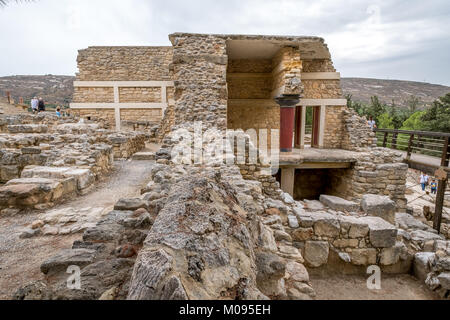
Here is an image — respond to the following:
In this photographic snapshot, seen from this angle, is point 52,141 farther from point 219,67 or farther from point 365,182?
point 365,182

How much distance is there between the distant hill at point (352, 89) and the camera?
2706 centimetres

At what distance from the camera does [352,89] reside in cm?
4059

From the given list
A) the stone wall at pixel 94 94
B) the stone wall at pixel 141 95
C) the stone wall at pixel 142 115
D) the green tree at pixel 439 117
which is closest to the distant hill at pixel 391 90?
the green tree at pixel 439 117

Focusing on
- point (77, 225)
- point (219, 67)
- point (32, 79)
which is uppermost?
point (32, 79)

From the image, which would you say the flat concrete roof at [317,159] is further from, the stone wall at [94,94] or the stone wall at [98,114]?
the stone wall at [94,94]

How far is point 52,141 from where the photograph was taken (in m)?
6.03

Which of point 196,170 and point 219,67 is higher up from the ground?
point 219,67

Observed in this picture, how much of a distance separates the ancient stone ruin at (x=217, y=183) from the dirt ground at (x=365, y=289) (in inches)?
5.1

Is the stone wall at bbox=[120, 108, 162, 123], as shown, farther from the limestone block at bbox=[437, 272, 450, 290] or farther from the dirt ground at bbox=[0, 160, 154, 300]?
the limestone block at bbox=[437, 272, 450, 290]

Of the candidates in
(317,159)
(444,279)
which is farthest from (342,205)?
(317,159)

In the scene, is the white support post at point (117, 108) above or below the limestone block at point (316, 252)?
above

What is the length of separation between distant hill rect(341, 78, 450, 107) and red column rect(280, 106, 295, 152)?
35103mm
